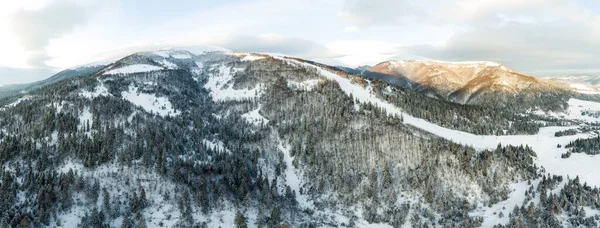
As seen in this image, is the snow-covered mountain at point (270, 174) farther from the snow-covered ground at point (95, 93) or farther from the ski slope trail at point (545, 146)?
the snow-covered ground at point (95, 93)

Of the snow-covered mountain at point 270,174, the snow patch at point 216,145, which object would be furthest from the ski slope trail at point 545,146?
the snow patch at point 216,145

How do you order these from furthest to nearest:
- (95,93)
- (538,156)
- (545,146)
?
(95,93) → (545,146) → (538,156)

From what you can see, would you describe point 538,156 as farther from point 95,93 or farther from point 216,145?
point 95,93

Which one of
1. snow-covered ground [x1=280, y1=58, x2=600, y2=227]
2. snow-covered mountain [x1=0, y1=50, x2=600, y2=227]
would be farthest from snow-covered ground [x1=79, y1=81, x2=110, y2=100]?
snow-covered ground [x1=280, y1=58, x2=600, y2=227]

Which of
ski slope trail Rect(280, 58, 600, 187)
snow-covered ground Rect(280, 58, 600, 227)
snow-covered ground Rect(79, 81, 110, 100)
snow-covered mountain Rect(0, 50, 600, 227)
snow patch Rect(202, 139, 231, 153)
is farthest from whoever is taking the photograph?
snow-covered ground Rect(79, 81, 110, 100)

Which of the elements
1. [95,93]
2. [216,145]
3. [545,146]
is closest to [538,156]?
[545,146]

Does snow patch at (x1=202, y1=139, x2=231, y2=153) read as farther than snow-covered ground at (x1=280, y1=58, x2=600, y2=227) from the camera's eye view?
Yes

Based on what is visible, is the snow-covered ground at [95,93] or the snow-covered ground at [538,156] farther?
the snow-covered ground at [95,93]

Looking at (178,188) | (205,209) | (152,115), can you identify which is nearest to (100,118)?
(152,115)

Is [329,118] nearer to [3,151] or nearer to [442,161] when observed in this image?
[442,161]

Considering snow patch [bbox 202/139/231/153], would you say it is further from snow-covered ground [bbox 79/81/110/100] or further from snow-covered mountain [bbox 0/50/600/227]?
snow-covered ground [bbox 79/81/110/100]

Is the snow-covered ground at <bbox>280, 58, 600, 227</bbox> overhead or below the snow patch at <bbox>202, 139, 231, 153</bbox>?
below
